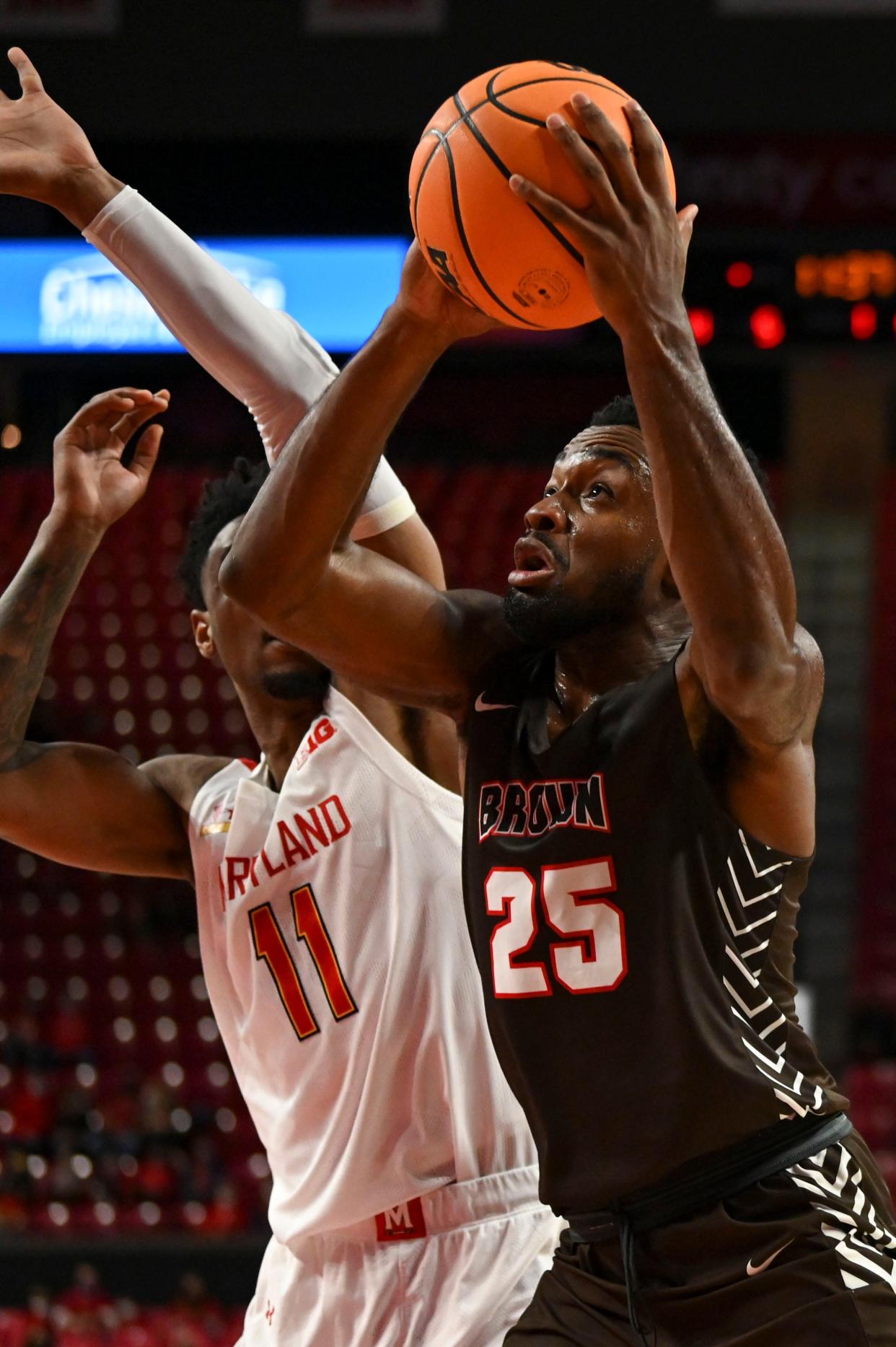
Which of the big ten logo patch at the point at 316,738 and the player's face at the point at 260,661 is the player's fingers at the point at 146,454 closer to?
the player's face at the point at 260,661

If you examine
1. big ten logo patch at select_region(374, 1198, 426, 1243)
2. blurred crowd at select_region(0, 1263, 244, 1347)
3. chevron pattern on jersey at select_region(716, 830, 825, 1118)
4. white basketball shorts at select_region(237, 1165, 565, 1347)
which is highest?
chevron pattern on jersey at select_region(716, 830, 825, 1118)

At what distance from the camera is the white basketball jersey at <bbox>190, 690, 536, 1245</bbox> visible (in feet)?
9.53

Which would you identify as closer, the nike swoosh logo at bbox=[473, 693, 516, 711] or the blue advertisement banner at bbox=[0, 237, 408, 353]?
the nike swoosh logo at bbox=[473, 693, 516, 711]

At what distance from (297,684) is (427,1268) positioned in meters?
1.10

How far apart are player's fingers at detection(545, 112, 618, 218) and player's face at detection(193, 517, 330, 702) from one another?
1.29 metres

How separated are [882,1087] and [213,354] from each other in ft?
21.2

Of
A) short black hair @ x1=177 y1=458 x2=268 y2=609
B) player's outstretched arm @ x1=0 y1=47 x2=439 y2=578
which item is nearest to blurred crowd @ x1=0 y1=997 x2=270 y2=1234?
short black hair @ x1=177 y1=458 x2=268 y2=609

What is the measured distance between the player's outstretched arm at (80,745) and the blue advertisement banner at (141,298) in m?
6.97

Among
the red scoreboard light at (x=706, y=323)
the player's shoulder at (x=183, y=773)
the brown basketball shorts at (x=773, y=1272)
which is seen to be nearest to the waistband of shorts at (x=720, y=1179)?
the brown basketball shorts at (x=773, y=1272)

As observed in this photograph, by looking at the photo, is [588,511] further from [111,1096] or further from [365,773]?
[111,1096]

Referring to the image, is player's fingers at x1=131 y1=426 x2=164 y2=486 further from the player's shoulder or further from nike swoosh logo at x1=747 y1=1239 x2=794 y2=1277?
nike swoosh logo at x1=747 y1=1239 x2=794 y2=1277

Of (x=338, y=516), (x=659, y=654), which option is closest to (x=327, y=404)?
(x=338, y=516)

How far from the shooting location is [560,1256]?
2498 millimetres

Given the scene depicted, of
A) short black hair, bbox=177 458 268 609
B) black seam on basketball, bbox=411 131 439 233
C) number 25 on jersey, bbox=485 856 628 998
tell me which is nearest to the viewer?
number 25 on jersey, bbox=485 856 628 998
